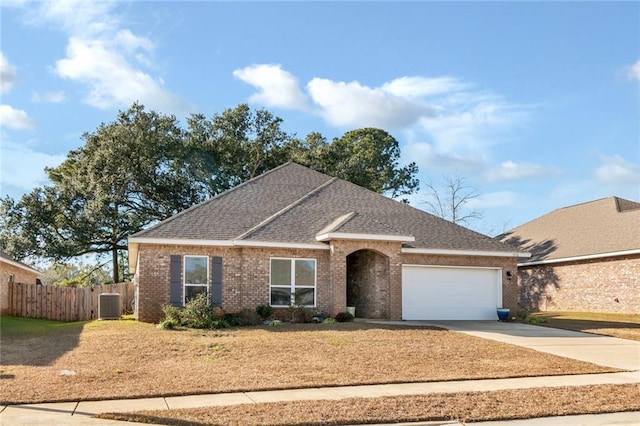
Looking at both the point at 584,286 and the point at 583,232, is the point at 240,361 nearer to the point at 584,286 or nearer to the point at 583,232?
the point at 584,286

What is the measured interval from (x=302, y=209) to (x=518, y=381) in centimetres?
1400

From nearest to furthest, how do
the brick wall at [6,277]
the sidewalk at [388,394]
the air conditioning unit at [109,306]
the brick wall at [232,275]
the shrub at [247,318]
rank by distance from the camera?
the sidewalk at [388,394]
the shrub at [247,318]
the brick wall at [232,275]
the air conditioning unit at [109,306]
the brick wall at [6,277]

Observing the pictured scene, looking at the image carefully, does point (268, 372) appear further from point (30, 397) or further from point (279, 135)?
point (279, 135)

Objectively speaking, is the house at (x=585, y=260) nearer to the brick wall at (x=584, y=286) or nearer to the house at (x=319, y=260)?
the brick wall at (x=584, y=286)

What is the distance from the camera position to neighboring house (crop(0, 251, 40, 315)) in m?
28.3

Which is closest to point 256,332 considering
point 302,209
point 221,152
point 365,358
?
point 365,358

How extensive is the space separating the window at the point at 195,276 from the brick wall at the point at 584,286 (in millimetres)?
18667

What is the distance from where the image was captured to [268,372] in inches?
515

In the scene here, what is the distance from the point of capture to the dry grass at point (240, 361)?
11.7 meters

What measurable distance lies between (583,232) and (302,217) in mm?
16584

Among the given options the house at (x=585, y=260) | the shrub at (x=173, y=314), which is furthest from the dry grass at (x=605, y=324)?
the shrub at (x=173, y=314)

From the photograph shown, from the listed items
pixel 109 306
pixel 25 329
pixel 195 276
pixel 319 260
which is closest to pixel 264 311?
pixel 195 276

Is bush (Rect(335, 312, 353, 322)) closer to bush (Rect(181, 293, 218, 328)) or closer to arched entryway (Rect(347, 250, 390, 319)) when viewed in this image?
arched entryway (Rect(347, 250, 390, 319))

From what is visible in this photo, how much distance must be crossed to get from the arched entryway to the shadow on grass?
10129mm
